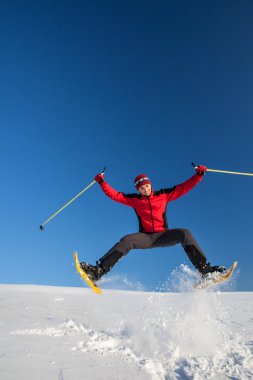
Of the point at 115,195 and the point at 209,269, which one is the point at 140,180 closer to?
the point at 115,195

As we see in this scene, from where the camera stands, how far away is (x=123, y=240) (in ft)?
24.9

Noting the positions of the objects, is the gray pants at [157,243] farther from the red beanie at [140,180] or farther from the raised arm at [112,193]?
the red beanie at [140,180]

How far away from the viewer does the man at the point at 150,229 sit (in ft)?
24.7

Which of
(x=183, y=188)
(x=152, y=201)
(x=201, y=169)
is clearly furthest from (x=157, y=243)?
(x=201, y=169)

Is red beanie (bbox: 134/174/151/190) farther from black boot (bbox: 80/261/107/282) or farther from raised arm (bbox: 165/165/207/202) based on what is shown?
black boot (bbox: 80/261/107/282)

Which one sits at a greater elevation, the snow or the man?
the man

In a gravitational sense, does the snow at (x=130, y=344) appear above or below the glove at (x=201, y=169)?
below

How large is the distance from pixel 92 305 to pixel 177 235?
618 cm

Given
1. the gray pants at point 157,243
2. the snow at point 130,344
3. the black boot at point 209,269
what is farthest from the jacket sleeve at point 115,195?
the snow at point 130,344

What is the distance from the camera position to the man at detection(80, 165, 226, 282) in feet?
24.7

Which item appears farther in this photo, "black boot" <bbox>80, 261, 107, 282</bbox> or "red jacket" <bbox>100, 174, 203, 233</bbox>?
"red jacket" <bbox>100, 174, 203, 233</bbox>

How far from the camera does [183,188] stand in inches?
322

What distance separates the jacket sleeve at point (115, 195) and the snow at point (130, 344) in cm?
250

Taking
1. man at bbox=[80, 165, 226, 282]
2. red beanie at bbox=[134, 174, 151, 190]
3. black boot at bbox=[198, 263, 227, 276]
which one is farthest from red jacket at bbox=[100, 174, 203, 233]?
black boot at bbox=[198, 263, 227, 276]
